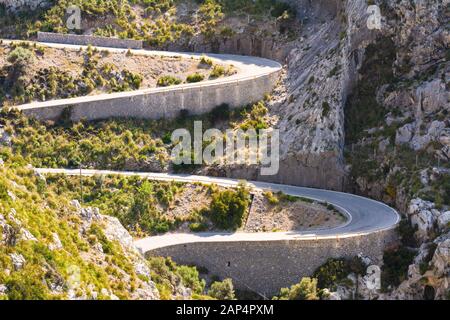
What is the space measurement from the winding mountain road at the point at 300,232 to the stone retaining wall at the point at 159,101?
6344 millimetres

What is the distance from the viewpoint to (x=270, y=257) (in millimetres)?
69812

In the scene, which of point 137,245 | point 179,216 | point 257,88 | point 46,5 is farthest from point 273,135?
point 46,5

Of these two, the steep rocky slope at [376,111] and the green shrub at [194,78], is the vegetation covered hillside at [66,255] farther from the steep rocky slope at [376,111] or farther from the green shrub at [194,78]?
the green shrub at [194,78]

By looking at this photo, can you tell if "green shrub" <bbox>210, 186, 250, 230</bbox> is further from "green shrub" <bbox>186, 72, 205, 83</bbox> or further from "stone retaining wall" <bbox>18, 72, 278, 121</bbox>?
"green shrub" <bbox>186, 72, 205, 83</bbox>

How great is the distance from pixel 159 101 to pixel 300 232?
18334 mm

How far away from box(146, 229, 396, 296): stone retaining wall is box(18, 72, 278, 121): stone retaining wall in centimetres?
1673

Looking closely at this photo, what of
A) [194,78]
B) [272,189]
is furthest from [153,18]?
[272,189]

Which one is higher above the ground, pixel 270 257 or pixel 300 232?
pixel 300 232

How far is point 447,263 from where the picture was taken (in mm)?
65812

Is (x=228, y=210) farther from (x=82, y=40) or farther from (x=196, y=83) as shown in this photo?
(x=82, y=40)

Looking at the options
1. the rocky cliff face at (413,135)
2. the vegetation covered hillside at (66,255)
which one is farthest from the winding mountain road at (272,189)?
the vegetation covered hillside at (66,255)

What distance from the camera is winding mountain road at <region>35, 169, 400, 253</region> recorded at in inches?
2776

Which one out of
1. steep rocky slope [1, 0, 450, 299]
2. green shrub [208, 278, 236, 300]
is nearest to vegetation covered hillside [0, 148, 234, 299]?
green shrub [208, 278, 236, 300]

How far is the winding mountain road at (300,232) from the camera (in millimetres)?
70500
